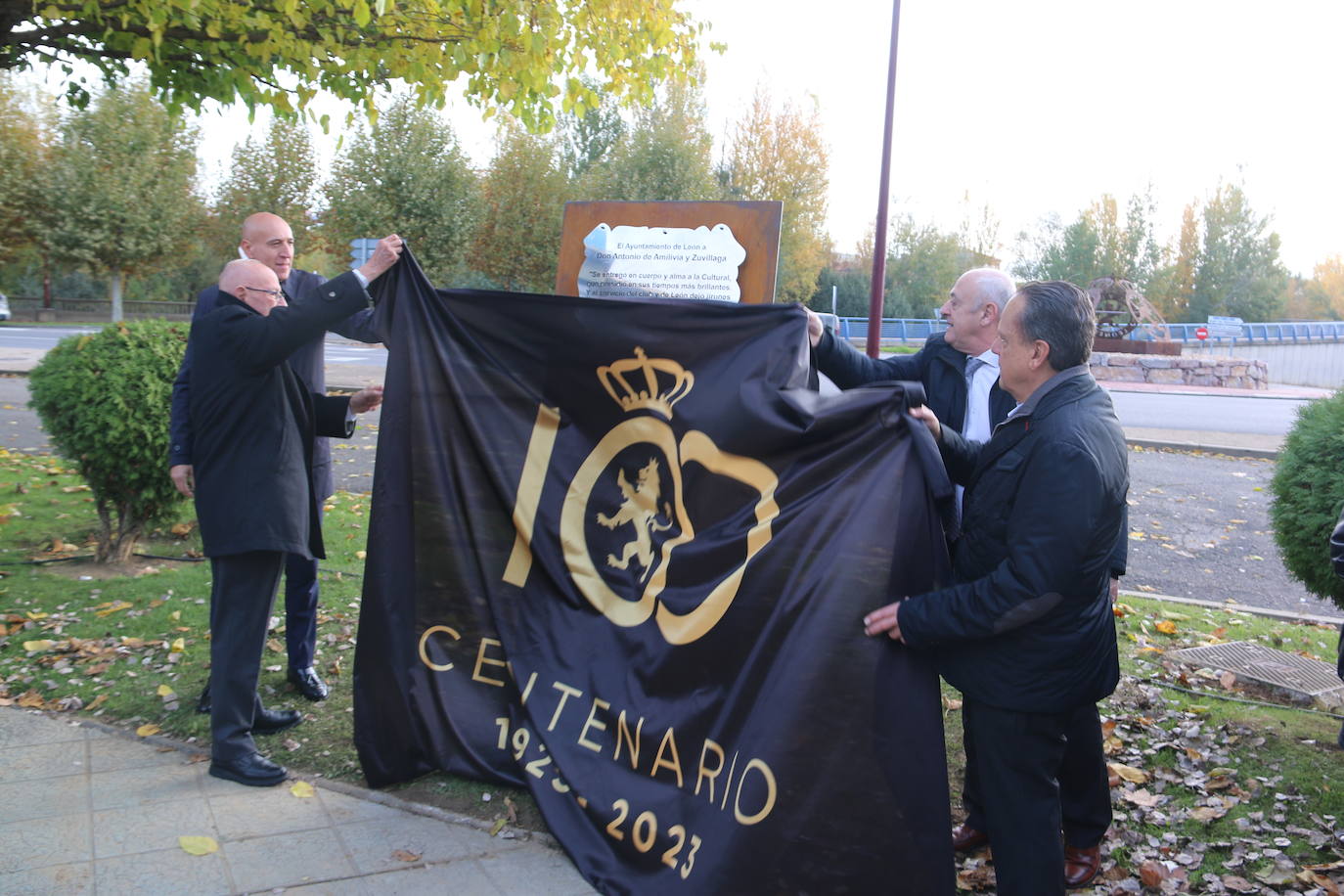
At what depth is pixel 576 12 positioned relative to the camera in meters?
7.46

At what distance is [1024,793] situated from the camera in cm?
286

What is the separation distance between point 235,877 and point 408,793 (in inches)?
29.0

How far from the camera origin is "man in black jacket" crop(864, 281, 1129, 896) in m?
2.66

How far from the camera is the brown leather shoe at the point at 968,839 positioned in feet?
12.0

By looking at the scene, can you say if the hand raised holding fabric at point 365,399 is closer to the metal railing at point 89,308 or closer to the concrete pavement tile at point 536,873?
the concrete pavement tile at point 536,873

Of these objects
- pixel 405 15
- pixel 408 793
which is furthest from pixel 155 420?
pixel 408 793

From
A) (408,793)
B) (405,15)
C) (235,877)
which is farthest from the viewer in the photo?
(405,15)

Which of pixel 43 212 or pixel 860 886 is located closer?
pixel 860 886

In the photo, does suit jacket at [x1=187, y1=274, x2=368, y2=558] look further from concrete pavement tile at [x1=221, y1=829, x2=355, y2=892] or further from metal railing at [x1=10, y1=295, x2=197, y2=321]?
metal railing at [x1=10, y1=295, x2=197, y2=321]

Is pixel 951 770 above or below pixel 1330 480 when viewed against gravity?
below

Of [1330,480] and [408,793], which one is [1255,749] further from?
[408,793]

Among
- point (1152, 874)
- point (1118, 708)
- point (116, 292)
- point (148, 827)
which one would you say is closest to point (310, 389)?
point (148, 827)

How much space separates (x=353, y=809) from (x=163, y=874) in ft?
2.21

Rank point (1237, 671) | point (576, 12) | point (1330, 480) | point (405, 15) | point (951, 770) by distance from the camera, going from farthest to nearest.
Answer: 1. point (576, 12)
2. point (405, 15)
3. point (1237, 671)
4. point (1330, 480)
5. point (951, 770)
